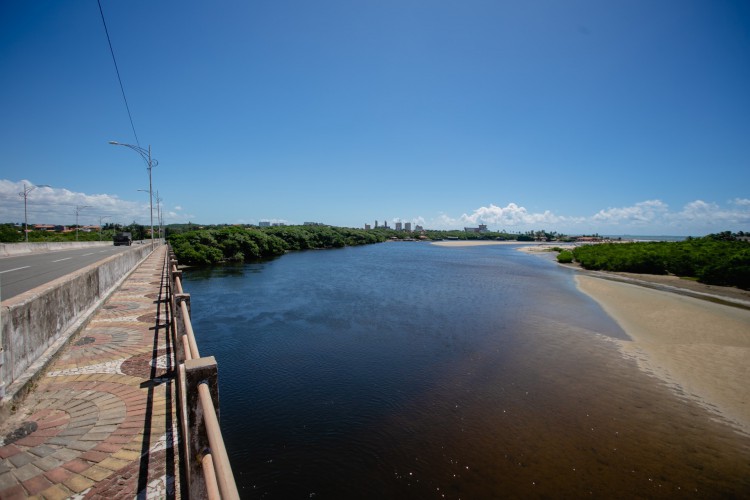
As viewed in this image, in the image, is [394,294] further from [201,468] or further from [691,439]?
[201,468]

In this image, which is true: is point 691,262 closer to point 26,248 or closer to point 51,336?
point 51,336

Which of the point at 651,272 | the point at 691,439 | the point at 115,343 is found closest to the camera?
the point at 115,343

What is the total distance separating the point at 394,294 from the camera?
2523 cm

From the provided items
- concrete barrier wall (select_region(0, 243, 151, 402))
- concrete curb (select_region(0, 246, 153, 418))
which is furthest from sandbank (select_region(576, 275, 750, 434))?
concrete barrier wall (select_region(0, 243, 151, 402))

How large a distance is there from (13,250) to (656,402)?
40058mm

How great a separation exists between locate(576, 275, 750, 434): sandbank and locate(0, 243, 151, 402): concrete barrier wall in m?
14.4

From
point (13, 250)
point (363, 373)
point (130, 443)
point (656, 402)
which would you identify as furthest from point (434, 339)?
point (13, 250)

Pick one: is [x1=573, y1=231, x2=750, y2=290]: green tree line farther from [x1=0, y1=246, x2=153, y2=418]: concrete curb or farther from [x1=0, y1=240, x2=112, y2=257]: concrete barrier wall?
[x1=0, y1=240, x2=112, y2=257]: concrete barrier wall

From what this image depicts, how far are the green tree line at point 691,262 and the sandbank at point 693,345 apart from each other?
20.7 ft

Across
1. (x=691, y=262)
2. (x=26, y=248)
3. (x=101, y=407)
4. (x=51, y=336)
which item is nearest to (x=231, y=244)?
(x=26, y=248)

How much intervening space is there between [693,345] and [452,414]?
1185 cm

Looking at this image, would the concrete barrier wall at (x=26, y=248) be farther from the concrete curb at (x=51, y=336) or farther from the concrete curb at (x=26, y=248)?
the concrete curb at (x=51, y=336)

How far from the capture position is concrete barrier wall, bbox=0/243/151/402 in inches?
197

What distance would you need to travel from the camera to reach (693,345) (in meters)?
14.4
